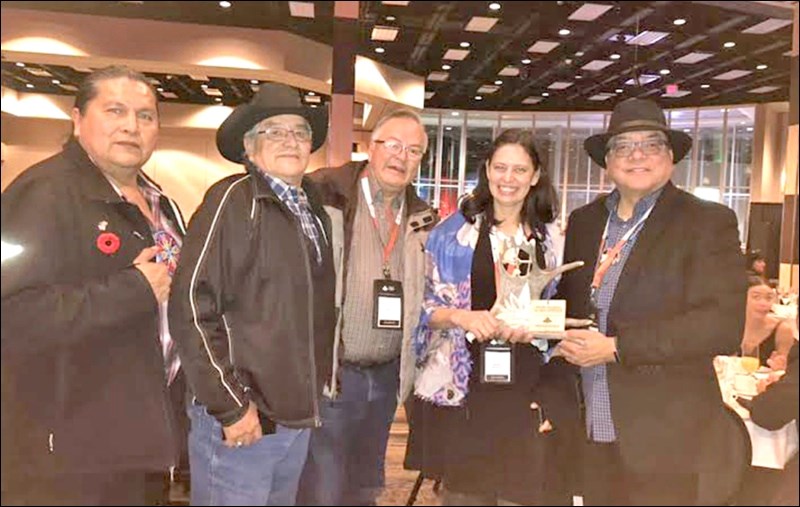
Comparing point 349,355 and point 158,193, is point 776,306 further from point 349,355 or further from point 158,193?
point 158,193

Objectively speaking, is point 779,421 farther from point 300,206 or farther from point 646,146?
point 300,206

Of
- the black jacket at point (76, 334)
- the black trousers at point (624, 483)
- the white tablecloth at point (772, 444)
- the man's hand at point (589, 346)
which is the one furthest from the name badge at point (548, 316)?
the black jacket at point (76, 334)

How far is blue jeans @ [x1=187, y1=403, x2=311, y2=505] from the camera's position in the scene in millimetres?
1851

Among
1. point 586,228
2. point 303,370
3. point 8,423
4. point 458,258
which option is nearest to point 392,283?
point 458,258

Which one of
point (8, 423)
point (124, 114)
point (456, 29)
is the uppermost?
point (456, 29)

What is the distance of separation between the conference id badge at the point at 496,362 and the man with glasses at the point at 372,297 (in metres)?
0.22

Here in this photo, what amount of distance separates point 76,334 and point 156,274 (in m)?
0.23

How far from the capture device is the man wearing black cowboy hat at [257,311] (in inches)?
69.3

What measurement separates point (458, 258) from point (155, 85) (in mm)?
951

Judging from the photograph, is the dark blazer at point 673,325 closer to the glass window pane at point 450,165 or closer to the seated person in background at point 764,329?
the seated person in background at point 764,329

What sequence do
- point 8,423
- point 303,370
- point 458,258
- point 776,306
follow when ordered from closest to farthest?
point 8,423 → point 303,370 → point 776,306 → point 458,258

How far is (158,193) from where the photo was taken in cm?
197

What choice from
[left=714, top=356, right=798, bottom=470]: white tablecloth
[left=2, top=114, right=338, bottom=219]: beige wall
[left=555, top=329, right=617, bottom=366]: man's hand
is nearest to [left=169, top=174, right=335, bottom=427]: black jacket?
[left=2, top=114, right=338, bottom=219]: beige wall

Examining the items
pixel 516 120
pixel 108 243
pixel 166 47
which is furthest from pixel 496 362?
pixel 166 47
